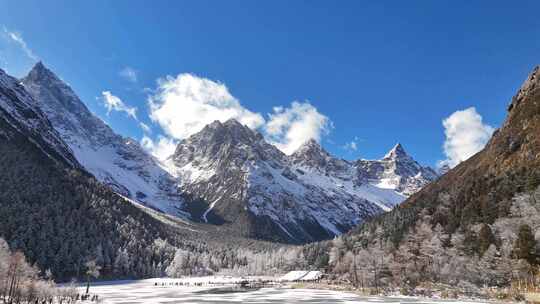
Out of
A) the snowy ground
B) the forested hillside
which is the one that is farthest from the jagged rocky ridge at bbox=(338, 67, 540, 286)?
the snowy ground

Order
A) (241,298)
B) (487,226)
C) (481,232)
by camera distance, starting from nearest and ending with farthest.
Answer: (241,298) → (481,232) → (487,226)

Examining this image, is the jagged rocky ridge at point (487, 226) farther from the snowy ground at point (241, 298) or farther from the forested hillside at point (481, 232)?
the snowy ground at point (241, 298)

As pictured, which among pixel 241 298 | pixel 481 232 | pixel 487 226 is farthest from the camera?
pixel 487 226

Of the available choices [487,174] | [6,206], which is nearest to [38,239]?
[6,206]

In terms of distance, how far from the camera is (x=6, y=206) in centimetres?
18975

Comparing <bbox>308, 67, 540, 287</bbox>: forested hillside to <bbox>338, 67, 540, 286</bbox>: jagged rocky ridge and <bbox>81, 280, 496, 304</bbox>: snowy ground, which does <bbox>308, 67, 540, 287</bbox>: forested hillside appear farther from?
<bbox>81, 280, 496, 304</bbox>: snowy ground

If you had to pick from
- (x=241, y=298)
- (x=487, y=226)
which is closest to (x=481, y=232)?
(x=487, y=226)

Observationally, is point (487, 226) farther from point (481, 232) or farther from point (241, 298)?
point (241, 298)

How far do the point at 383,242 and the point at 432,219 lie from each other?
77.1ft

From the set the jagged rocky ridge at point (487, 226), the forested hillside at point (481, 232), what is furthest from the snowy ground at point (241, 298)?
the jagged rocky ridge at point (487, 226)

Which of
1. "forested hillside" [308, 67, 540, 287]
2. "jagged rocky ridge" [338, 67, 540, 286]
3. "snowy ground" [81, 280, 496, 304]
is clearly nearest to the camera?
"snowy ground" [81, 280, 496, 304]

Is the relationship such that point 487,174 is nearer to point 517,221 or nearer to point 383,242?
point 383,242

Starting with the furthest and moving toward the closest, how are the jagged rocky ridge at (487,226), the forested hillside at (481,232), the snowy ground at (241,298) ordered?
1. the forested hillside at (481,232)
2. the jagged rocky ridge at (487,226)
3. the snowy ground at (241,298)

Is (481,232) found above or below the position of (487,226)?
below
